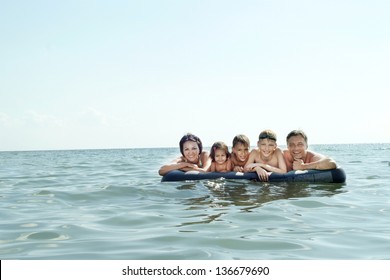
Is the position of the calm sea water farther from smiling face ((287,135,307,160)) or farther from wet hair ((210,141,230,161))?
wet hair ((210,141,230,161))

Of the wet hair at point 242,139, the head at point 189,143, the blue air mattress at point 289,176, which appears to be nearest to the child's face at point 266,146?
the wet hair at point 242,139

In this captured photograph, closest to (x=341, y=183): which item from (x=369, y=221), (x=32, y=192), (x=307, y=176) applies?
(x=307, y=176)

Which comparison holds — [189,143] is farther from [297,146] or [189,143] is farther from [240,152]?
[297,146]

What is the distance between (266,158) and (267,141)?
49 cm

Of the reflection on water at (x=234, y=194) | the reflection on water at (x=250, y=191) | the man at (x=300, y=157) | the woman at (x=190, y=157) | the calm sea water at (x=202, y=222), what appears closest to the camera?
the calm sea water at (x=202, y=222)

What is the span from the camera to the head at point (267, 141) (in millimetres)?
8297

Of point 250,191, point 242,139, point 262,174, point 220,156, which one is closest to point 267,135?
point 242,139

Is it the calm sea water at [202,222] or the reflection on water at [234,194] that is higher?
the reflection on water at [234,194]

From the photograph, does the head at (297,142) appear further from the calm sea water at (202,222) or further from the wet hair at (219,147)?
the wet hair at (219,147)

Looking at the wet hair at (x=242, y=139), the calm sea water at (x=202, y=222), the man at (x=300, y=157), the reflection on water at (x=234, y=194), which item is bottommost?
the calm sea water at (x=202, y=222)

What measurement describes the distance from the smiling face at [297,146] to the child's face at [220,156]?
1.26 meters

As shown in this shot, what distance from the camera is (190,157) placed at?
8.94 meters

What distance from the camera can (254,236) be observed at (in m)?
4.30

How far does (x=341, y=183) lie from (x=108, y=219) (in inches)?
195
